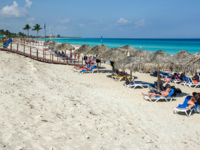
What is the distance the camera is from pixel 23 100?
17.0 feet

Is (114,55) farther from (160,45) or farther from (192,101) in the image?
(160,45)

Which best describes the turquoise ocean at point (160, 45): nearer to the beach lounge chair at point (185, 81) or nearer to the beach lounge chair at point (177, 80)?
the beach lounge chair at point (177, 80)

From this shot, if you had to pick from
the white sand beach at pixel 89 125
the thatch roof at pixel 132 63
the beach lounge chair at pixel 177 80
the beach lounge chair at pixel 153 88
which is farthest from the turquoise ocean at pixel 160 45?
the white sand beach at pixel 89 125

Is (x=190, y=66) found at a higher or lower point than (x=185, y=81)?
higher

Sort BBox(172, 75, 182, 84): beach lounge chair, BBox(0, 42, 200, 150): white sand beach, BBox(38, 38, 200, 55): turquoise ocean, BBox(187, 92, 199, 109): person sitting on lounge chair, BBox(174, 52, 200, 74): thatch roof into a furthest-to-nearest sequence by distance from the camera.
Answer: BBox(38, 38, 200, 55): turquoise ocean
BBox(172, 75, 182, 84): beach lounge chair
BBox(174, 52, 200, 74): thatch roof
BBox(187, 92, 199, 109): person sitting on lounge chair
BBox(0, 42, 200, 150): white sand beach

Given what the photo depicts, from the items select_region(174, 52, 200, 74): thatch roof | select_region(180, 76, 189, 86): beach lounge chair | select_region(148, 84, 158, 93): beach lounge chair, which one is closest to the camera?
select_region(174, 52, 200, 74): thatch roof

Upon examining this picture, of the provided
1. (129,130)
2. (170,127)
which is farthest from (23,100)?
(170,127)

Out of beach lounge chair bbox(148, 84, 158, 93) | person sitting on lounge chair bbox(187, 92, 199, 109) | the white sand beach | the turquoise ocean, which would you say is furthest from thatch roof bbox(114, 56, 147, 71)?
the turquoise ocean

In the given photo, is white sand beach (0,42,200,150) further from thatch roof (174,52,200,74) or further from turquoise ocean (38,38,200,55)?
turquoise ocean (38,38,200,55)

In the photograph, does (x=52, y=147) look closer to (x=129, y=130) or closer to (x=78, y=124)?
(x=78, y=124)

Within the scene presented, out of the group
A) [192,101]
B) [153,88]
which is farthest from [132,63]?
[192,101]

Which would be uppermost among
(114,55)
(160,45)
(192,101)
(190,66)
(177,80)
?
(160,45)

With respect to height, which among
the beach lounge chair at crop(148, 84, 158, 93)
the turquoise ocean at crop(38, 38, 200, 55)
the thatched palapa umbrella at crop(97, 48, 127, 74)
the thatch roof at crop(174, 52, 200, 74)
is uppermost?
the turquoise ocean at crop(38, 38, 200, 55)

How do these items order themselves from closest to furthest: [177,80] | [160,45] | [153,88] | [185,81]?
[153,88] → [185,81] → [177,80] → [160,45]
